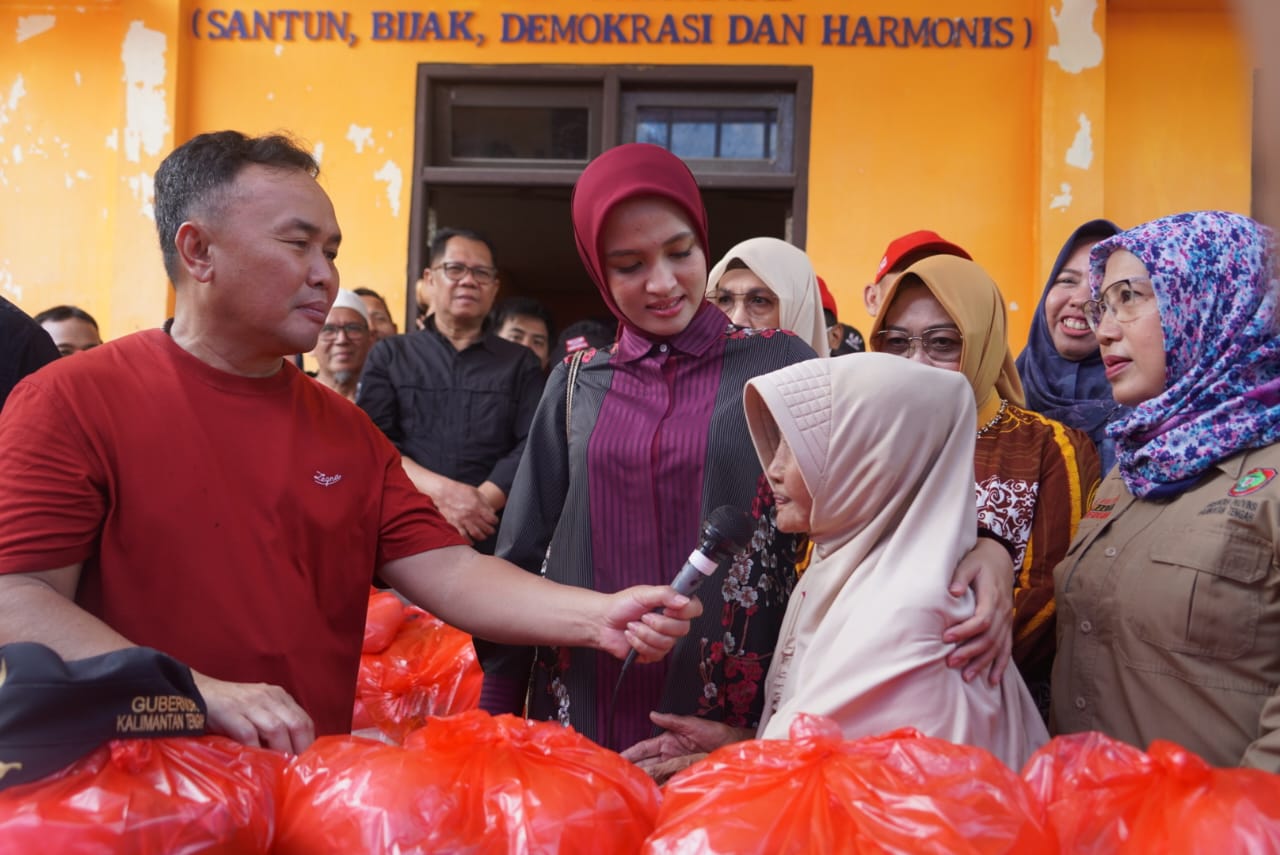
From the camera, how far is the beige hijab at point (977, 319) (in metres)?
2.82

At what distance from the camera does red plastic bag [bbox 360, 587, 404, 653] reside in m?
3.32

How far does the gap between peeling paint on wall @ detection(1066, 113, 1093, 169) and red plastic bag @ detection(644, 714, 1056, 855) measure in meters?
5.64

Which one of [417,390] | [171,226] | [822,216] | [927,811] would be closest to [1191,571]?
[927,811]

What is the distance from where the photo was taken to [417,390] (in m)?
4.61

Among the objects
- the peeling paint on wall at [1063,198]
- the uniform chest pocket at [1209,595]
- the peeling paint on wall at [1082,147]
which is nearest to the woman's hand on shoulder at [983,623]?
the uniform chest pocket at [1209,595]

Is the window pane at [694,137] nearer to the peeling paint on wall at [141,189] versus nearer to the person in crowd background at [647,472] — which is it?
the peeling paint on wall at [141,189]

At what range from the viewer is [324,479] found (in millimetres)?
2076

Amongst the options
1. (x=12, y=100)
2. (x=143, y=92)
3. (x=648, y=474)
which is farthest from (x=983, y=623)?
(x=12, y=100)

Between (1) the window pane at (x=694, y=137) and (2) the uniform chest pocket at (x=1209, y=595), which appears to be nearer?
(2) the uniform chest pocket at (x=1209, y=595)

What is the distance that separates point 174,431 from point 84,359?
0.19 metres

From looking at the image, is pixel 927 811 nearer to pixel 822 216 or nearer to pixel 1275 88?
pixel 1275 88

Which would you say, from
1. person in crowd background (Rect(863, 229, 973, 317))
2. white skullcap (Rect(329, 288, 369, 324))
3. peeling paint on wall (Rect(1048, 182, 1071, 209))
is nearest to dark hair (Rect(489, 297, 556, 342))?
white skullcap (Rect(329, 288, 369, 324))

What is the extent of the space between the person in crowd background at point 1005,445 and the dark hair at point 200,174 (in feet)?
4.81

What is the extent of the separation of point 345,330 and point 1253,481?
3.94 m
